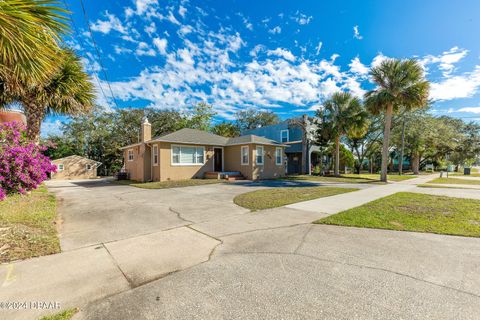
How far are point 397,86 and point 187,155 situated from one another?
640 inches

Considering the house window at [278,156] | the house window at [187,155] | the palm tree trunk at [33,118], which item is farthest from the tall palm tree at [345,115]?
the palm tree trunk at [33,118]

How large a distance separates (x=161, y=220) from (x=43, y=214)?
10.0 feet

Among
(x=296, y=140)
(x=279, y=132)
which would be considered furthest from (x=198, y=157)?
(x=279, y=132)

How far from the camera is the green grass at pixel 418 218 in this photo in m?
4.73

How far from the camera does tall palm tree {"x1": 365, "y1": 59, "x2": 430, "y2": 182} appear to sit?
14781mm

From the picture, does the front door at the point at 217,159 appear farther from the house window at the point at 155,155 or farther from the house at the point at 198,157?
the house window at the point at 155,155

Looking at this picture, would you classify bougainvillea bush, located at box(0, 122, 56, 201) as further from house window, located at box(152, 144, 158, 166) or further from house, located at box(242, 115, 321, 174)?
house, located at box(242, 115, 321, 174)

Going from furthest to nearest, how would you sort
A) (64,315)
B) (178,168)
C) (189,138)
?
(189,138), (178,168), (64,315)

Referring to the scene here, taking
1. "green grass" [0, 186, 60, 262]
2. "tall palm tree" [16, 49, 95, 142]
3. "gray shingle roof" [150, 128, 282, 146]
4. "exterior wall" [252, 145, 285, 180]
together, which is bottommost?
"green grass" [0, 186, 60, 262]

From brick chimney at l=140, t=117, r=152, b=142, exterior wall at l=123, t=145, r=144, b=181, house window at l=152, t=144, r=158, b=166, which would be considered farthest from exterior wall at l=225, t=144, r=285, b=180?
exterior wall at l=123, t=145, r=144, b=181

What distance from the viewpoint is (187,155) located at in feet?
52.5

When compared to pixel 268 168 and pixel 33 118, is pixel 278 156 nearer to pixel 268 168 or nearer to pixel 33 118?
pixel 268 168

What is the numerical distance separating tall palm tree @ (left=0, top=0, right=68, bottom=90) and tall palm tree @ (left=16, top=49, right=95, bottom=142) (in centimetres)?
461

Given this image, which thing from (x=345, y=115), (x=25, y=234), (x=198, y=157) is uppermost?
(x=345, y=115)
